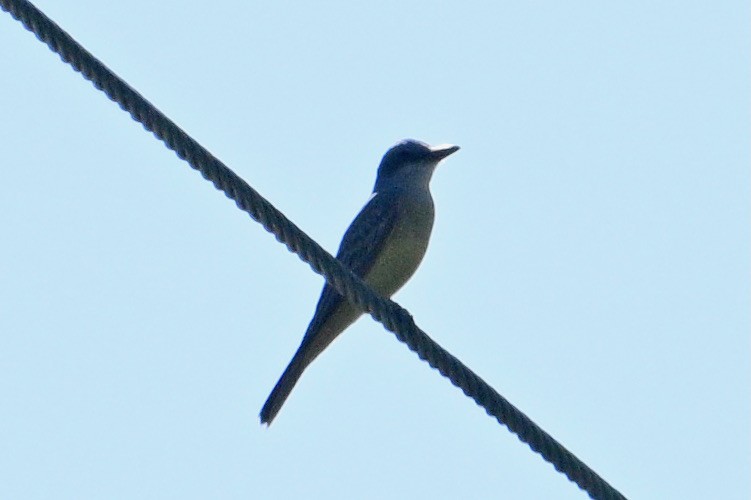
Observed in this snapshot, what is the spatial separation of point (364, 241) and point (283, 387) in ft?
3.76

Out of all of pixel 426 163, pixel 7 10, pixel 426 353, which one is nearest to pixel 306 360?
pixel 426 163

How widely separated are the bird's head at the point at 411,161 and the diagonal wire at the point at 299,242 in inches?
166

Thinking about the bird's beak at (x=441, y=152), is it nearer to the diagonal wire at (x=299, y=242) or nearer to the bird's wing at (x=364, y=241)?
the bird's wing at (x=364, y=241)

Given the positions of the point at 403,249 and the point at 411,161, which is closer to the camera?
the point at 403,249

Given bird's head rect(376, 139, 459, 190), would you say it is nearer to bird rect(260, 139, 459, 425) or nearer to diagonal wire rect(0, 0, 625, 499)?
bird rect(260, 139, 459, 425)

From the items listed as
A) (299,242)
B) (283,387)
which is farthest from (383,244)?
(299,242)

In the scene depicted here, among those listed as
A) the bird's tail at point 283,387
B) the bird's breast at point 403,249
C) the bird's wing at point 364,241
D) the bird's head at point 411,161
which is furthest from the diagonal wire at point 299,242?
the bird's head at point 411,161

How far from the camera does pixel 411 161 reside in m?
10.7

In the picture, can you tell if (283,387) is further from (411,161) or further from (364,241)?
(411,161)

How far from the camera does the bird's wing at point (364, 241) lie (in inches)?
371

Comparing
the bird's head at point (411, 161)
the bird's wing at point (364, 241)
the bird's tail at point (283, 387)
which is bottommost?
the bird's tail at point (283, 387)

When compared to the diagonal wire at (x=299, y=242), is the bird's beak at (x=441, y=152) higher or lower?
higher

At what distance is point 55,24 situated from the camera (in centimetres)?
521

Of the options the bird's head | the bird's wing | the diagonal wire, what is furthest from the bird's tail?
the diagonal wire
